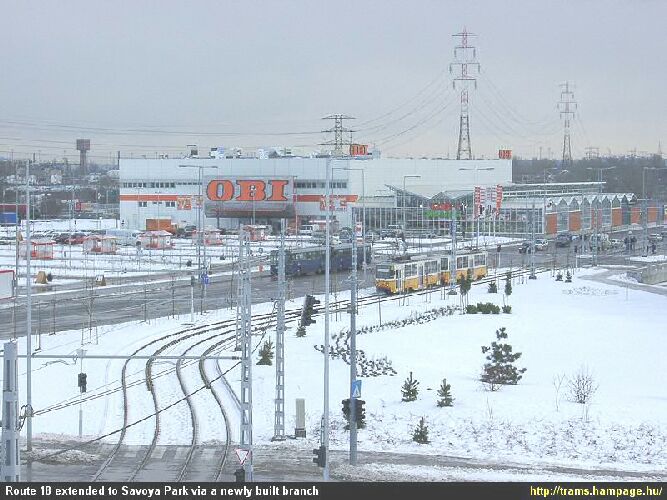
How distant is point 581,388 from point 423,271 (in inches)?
1375

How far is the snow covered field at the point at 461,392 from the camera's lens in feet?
82.0

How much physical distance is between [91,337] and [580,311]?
2357 cm

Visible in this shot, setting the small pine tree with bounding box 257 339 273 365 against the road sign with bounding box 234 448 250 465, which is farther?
the small pine tree with bounding box 257 339 273 365

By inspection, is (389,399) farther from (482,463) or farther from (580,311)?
(580,311)

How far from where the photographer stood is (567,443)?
24.9 metres

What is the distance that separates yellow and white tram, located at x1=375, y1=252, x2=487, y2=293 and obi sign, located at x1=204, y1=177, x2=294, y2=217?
42.5 meters

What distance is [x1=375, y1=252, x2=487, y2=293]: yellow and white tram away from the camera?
59500 mm

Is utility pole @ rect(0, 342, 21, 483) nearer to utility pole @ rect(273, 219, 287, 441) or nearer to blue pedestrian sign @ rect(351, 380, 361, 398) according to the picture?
blue pedestrian sign @ rect(351, 380, 361, 398)

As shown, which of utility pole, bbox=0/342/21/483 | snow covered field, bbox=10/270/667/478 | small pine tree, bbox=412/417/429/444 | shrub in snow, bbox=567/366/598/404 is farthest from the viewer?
shrub in snow, bbox=567/366/598/404

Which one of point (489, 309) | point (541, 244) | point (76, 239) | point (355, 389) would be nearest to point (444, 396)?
point (355, 389)

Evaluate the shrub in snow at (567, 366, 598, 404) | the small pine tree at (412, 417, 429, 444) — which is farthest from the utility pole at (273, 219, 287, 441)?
the shrub in snow at (567, 366, 598, 404)

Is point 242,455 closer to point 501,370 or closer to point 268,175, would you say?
point 501,370

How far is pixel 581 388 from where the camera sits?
28.8 meters
